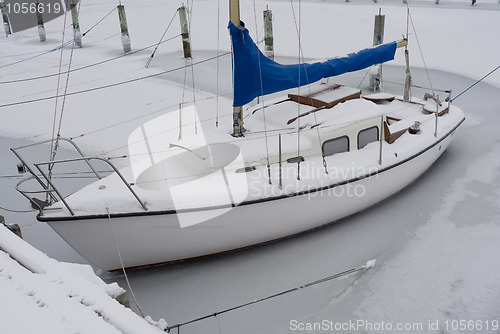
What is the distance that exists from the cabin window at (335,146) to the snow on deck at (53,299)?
3993 millimetres

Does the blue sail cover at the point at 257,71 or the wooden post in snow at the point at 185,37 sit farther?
the wooden post in snow at the point at 185,37

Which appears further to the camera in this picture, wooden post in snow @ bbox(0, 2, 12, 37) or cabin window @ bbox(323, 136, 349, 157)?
wooden post in snow @ bbox(0, 2, 12, 37)

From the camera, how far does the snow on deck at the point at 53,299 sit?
3186mm

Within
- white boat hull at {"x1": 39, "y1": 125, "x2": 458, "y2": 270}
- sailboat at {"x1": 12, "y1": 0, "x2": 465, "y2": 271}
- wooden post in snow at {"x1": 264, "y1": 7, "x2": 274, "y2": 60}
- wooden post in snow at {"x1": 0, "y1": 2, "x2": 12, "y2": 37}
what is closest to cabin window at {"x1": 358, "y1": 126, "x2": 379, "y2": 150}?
sailboat at {"x1": 12, "y1": 0, "x2": 465, "y2": 271}

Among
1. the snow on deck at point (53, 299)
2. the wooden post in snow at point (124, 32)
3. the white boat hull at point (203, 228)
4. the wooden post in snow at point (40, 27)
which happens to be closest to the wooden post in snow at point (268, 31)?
the wooden post in snow at point (124, 32)

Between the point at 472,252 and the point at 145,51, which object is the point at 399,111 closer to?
the point at 472,252

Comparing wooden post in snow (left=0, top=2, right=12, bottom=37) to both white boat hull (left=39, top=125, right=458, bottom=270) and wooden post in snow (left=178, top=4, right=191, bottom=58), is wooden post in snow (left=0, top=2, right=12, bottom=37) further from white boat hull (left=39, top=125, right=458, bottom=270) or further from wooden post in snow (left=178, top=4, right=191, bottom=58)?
white boat hull (left=39, top=125, right=458, bottom=270)

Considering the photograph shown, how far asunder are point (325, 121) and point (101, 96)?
8537mm

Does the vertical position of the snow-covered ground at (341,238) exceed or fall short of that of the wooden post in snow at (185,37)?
it falls short

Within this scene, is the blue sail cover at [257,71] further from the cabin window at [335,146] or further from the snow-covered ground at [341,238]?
the snow-covered ground at [341,238]

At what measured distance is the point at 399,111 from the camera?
28.3 ft

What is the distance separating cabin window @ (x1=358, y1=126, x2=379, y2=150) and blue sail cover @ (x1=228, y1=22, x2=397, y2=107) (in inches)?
46.7

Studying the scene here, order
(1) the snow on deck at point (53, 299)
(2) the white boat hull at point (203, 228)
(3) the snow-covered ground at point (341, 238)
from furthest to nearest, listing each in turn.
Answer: (2) the white boat hull at point (203, 228) → (3) the snow-covered ground at point (341, 238) → (1) the snow on deck at point (53, 299)

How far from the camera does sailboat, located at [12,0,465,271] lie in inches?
212
